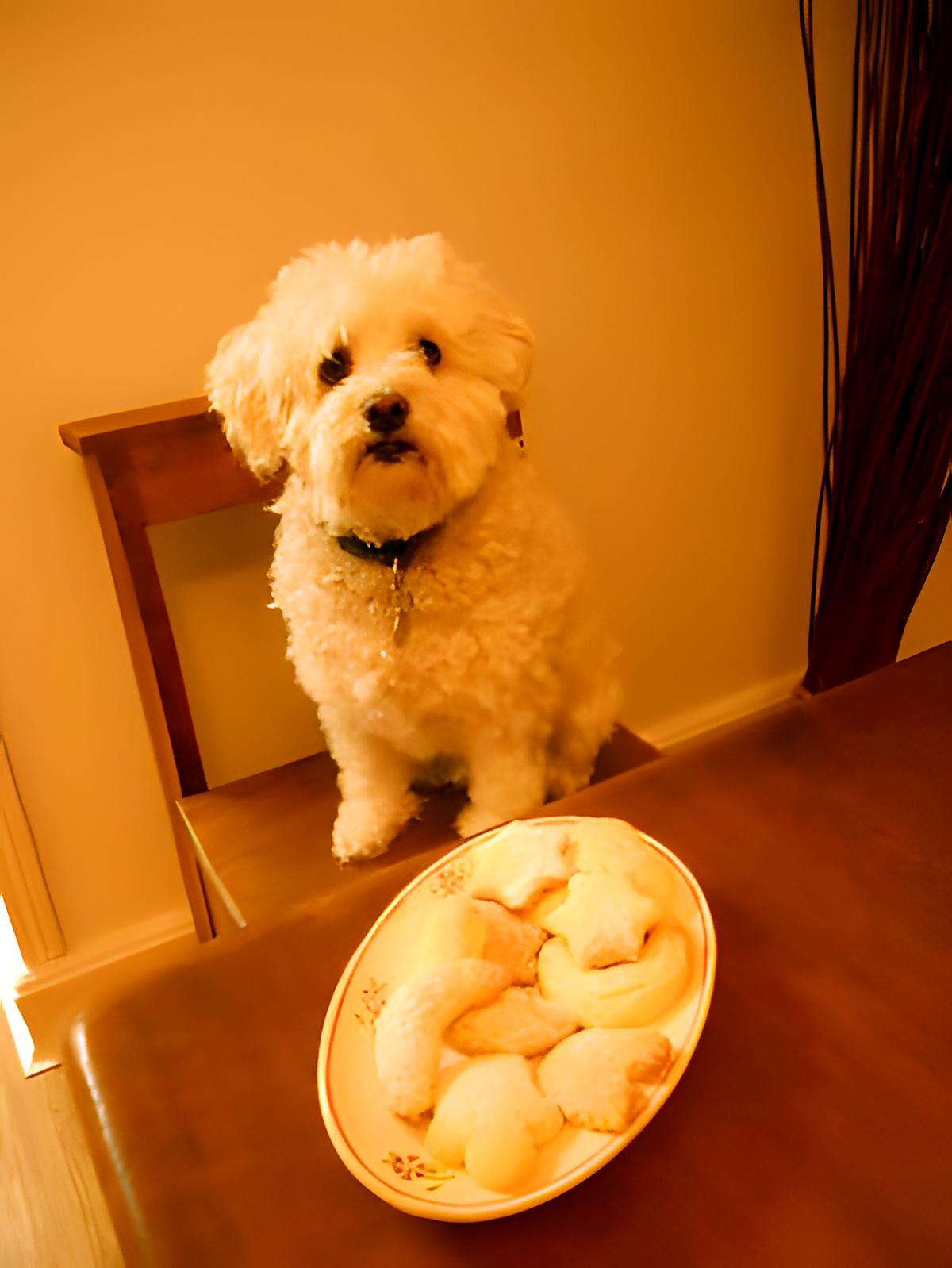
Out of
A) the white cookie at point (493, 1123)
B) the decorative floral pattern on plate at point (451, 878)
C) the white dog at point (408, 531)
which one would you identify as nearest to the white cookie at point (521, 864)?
the decorative floral pattern on plate at point (451, 878)

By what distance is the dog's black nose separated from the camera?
90 cm

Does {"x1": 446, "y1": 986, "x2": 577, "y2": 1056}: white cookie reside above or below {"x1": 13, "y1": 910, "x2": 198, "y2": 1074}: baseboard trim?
above

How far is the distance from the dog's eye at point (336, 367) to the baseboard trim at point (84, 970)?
37.5 inches

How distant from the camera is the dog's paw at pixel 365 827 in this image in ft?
3.67

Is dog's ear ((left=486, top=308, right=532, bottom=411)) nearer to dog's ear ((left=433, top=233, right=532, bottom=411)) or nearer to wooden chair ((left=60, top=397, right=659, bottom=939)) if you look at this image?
dog's ear ((left=433, top=233, right=532, bottom=411))

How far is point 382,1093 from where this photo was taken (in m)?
0.53

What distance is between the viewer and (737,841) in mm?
706

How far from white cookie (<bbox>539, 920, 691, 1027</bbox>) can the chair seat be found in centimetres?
52

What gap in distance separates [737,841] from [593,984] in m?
0.21

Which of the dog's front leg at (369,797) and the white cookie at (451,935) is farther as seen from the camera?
the dog's front leg at (369,797)

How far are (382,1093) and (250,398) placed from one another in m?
0.69

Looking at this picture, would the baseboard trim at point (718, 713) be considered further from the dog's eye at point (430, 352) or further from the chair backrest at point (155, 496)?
the dog's eye at point (430, 352)

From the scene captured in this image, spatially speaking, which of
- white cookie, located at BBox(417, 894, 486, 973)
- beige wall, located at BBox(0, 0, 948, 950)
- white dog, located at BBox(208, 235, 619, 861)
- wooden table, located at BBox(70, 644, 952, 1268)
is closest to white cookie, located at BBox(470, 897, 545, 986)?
white cookie, located at BBox(417, 894, 486, 973)

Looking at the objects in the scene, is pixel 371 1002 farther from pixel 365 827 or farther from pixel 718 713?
pixel 718 713
